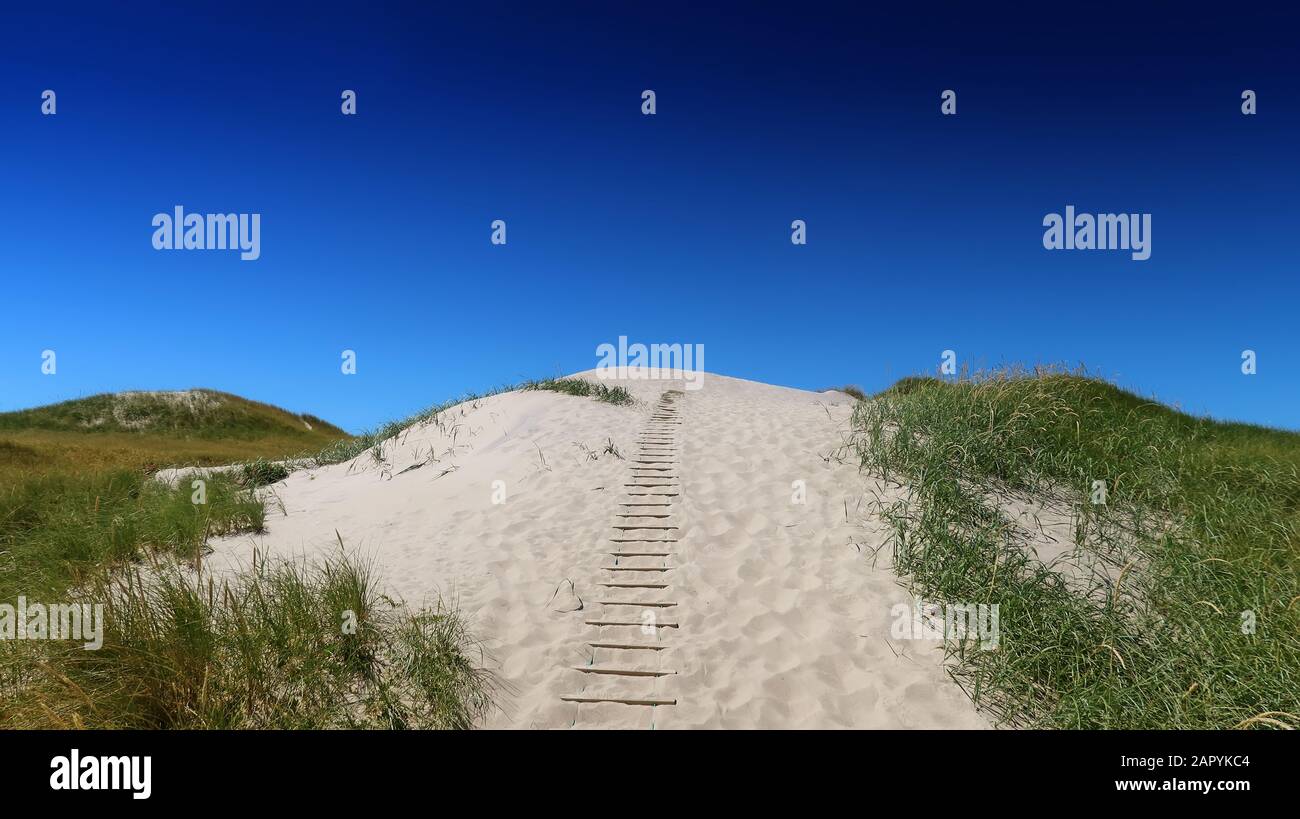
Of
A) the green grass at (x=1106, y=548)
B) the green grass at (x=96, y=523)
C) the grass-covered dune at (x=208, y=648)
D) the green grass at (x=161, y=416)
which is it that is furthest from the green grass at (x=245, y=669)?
the green grass at (x=161, y=416)

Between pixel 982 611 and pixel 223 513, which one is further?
pixel 223 513

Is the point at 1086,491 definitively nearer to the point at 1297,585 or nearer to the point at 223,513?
the point at 1297,585

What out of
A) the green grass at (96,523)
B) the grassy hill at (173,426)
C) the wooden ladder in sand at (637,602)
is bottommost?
the wooden ladder in sand at (637,602)

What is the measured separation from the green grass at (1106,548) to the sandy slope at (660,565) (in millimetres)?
740

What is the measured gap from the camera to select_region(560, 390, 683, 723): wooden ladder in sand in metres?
5.96

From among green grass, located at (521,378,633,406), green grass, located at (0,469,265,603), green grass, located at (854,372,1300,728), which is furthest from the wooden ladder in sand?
green grass, located at (521,378,633,406)

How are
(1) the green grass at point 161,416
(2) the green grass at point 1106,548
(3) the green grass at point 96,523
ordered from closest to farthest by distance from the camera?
(2) the green grass at point 1106,548 → (3) the green grass at point 96,523 → (1) the green grass at point 161,416

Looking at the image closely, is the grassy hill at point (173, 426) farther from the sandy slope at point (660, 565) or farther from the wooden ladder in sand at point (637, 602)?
the wooden ladder in sand at point (637, 602)

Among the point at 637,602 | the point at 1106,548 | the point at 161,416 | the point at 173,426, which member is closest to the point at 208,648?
the point at 637,602

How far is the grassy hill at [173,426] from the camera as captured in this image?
22219 millimetres
